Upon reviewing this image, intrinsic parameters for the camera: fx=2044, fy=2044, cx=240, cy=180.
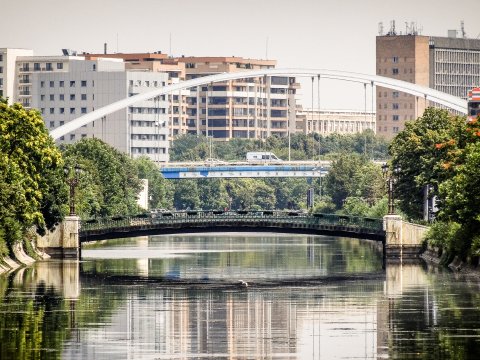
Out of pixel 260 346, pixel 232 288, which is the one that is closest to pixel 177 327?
pixel 260 346

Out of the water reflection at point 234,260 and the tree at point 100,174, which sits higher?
the tree at point 100,174

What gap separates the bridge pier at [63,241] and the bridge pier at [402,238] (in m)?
22.7

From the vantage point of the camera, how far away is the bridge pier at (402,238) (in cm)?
14900

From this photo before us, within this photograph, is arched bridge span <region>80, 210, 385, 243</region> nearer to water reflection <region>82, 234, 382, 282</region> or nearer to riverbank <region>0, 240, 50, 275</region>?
water reflection <region>82, 234, 382, 282</region>

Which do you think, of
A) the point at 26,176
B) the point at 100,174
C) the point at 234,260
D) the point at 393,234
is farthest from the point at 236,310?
the point at 100,174

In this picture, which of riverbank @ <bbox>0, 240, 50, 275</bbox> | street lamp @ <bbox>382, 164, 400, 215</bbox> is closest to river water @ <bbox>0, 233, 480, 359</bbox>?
riverbank @ <bbox>0, 240, 50, 275</bbox>

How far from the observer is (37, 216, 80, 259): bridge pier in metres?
148

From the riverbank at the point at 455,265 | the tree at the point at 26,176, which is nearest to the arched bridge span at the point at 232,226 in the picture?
the riverbank at the point at 455,265

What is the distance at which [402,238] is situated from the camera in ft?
493

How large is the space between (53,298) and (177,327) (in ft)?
58.8

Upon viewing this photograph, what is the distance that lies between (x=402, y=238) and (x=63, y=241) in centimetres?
2487

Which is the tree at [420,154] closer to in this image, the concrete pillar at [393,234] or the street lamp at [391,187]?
Answer: the street lamp at [391,187]

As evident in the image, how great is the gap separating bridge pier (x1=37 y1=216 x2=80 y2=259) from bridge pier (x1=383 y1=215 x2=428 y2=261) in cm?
2267

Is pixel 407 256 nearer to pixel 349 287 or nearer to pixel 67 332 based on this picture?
pixel 349 287
